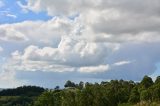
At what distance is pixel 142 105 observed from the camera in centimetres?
19550

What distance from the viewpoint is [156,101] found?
19512 cm

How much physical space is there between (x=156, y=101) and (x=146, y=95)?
6.20 m

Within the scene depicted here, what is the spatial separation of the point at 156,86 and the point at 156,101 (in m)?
8.36

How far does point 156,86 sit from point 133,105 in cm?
1574

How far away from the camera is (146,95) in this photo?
19450 centimetres

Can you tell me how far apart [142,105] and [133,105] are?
5.91 meters

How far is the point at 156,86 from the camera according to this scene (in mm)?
198875

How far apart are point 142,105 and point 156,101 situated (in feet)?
24.6

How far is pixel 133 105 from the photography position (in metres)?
200

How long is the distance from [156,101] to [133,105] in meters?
A: 12.5

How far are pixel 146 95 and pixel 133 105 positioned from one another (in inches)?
389
